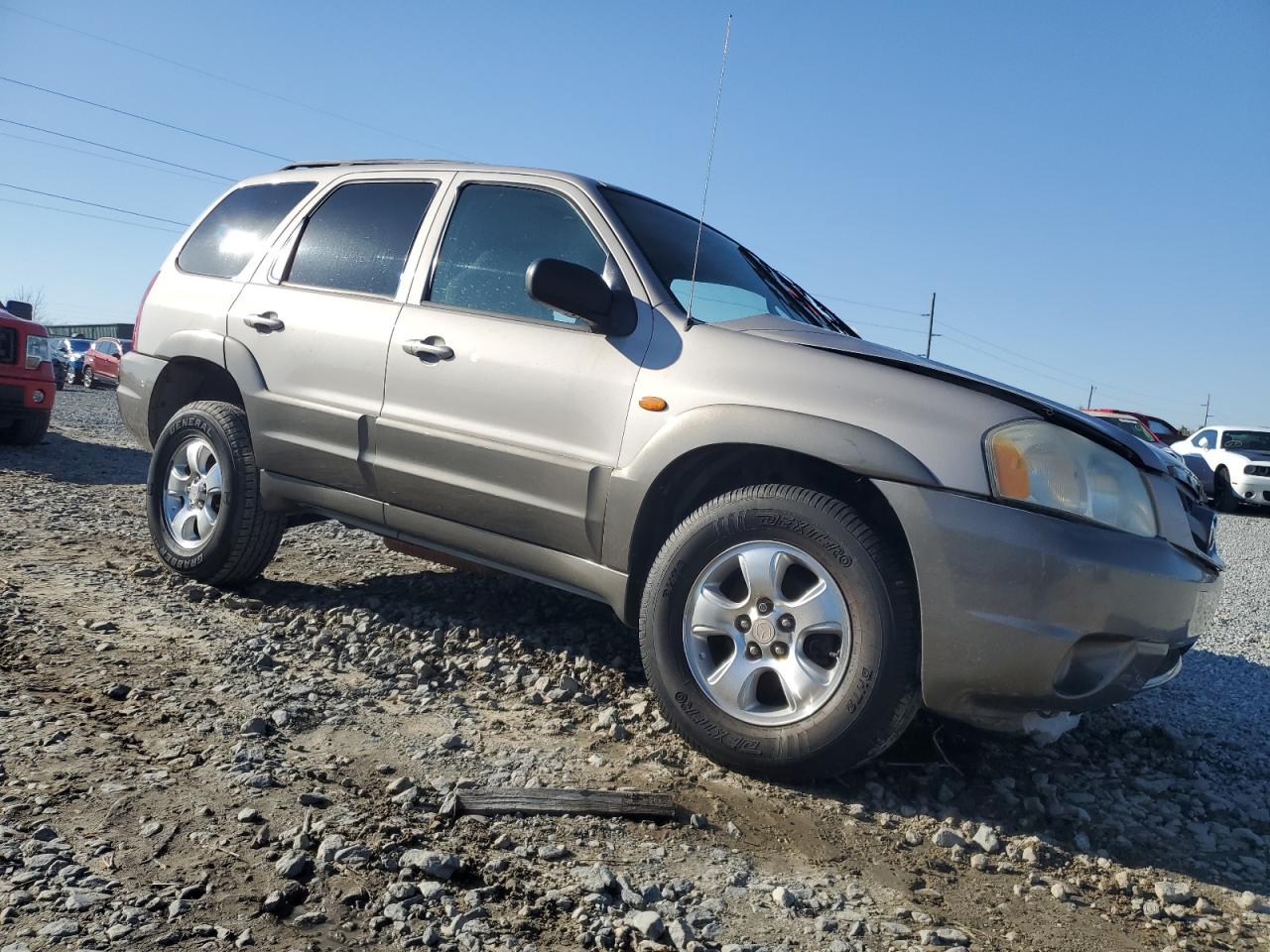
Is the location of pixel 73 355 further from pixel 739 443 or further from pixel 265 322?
pixel 739 443

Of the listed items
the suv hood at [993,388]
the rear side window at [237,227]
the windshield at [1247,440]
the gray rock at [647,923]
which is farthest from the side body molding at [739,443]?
the windshield at [1247,440]

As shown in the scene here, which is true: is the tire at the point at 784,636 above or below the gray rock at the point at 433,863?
above

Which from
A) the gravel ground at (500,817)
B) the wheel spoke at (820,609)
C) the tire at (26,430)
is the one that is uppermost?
the wheel spoke at (820,609)

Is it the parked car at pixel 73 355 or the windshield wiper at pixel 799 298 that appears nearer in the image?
the windshield wiper at pixel 799 298

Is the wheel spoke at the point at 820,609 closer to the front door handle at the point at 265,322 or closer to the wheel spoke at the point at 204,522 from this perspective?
the front door handle at the point at 265,322

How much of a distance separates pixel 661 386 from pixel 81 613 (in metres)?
2.65

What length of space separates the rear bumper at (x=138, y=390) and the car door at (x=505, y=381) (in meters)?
1.62

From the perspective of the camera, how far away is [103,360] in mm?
28016

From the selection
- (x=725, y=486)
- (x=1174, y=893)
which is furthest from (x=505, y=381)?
(x=1174, y=893)

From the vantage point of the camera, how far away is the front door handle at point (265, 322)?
410cm

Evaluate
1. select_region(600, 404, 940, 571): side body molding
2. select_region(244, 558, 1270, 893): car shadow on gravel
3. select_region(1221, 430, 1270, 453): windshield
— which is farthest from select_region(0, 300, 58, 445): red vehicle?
select_region(1221, 430, 1270, 453): windshield

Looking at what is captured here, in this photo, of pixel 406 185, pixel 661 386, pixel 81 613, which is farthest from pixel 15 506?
pixel 661 386

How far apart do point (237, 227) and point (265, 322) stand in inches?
30.2

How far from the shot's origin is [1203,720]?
3.84 metres
